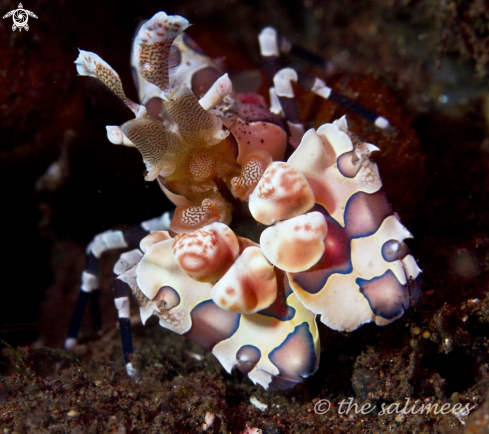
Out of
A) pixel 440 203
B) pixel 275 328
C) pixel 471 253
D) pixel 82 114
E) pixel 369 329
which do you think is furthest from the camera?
pixel 82 114

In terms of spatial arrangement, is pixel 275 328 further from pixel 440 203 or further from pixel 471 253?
pixel 440 203

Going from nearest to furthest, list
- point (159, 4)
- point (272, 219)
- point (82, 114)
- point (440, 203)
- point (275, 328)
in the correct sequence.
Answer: point (272, 219)
point (275, 328)
point (440, 203)
point (159, 4)
point (82, 114)

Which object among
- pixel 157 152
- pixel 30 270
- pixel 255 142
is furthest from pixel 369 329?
pixel 30 270

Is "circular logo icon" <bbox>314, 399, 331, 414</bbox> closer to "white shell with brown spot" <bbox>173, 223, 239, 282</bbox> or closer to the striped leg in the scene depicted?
"white shell with brown spot" <bbox>173, 223, 239, 282</bbox>

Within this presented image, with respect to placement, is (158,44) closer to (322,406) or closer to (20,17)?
(20,17)

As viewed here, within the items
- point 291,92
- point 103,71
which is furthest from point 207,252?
point 291,92

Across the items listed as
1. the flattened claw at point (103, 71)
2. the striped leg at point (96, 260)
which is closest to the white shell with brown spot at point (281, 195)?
the flattened claw at point (103, 71)
